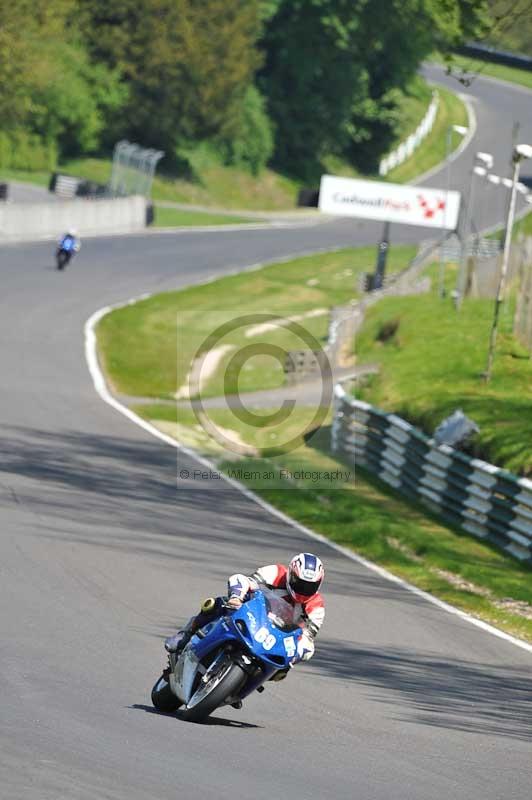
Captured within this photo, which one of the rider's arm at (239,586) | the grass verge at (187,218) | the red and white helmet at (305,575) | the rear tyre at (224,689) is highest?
the grass verge at (187,218)

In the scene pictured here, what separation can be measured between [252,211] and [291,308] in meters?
36.9

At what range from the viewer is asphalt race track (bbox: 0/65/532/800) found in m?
8.96

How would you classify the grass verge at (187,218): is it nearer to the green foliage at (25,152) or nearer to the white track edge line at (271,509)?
the green foliage at (25,152)

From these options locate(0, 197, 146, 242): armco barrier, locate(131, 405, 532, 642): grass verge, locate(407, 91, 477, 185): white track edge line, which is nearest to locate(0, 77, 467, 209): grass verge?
locate(407, 91, 477, 185): white track edge line

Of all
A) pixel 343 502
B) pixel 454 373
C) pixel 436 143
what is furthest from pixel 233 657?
pixel 436 143

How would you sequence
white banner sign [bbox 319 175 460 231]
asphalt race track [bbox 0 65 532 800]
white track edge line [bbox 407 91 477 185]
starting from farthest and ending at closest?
white track edge line [bbox 407 91 477 185]
white banner sign [bbox 319 175 460 231]
asphalt race track [bbox 0 65 532 800]

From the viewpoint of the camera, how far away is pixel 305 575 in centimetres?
1006

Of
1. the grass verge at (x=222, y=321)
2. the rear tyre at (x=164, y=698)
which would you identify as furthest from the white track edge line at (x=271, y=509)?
the rear tyre at (x=164, y=698)

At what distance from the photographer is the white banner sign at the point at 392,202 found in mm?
50750

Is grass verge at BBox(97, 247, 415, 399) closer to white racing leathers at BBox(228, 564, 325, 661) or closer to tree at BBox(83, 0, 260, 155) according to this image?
white racing leathers at BBox(228, 564, 325, 661)

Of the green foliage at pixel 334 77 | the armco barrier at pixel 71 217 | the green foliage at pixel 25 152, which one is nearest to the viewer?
the armco barrier at pixel 71 217

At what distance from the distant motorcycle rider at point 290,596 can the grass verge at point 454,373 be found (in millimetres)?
12682

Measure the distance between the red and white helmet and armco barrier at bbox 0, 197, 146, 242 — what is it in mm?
42946

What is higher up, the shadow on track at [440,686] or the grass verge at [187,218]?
the grass verge at [187,218]
